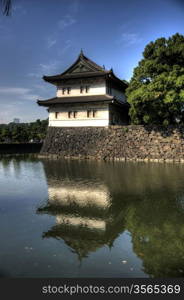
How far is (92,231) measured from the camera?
6.88 meters

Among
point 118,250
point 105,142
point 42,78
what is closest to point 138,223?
point 118,250

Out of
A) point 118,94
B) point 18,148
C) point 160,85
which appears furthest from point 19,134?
point 160,85

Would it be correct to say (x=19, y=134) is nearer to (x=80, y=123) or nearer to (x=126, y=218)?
(x=80, y=123)

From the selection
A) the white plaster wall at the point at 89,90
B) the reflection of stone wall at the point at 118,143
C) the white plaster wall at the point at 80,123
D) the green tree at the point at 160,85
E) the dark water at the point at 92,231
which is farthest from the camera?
the white plaster wall at the point at 89,90

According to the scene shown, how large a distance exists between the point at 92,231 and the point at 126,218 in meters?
1.49

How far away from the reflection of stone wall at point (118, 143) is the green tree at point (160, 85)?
145 centimetres

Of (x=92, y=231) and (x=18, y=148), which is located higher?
(x=18, y=148)

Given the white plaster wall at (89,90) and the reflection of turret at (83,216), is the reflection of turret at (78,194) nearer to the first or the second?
the reflection of turret at (83,216)

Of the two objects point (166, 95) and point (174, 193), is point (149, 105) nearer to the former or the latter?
point (166, 95)

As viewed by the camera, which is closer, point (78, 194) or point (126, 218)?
point (126, 218)

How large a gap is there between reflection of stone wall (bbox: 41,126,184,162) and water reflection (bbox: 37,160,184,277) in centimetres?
1298

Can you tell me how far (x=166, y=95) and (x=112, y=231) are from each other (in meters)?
19.8

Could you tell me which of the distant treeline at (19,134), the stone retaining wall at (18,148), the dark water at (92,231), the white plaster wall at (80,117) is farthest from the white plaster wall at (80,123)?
A: the distant treeline at (19,134)

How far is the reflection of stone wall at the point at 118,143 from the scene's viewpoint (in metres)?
26.1
